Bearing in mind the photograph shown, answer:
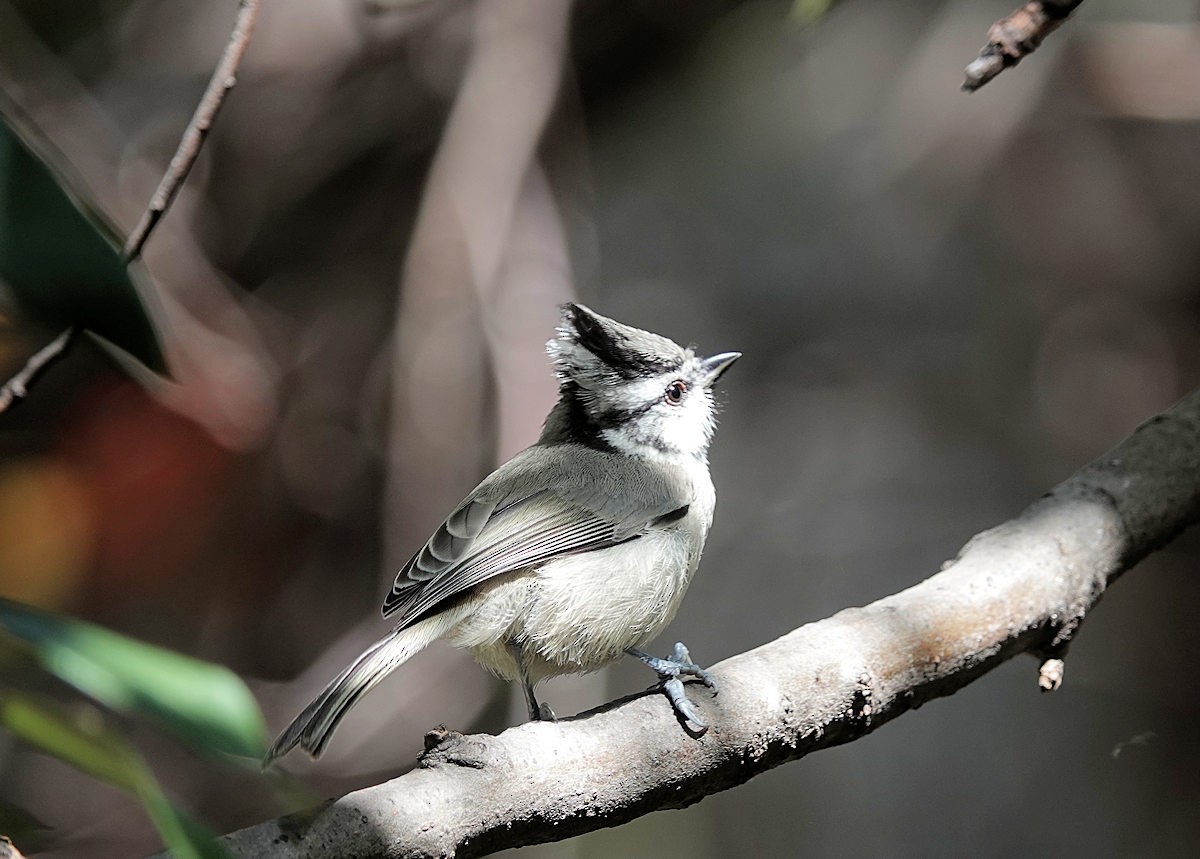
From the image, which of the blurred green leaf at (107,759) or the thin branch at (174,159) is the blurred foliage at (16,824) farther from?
the thin branch at (174,159)

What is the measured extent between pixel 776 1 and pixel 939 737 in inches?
126

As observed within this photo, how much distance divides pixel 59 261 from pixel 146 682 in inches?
22.6

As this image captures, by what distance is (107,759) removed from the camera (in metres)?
1.39

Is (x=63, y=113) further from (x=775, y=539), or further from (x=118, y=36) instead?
(x=775, y=539)

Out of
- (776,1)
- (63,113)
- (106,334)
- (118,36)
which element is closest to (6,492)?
(63,113)

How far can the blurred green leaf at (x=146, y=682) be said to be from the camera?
5.01ft

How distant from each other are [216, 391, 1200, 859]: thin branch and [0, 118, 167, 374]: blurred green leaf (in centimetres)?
70

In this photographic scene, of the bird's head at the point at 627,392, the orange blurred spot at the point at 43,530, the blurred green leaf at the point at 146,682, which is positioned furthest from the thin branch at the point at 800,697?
the orange blurred spot at the point at 43,530

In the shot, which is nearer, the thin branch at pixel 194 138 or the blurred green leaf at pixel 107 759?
the blurred green leaf at pixel 107 759

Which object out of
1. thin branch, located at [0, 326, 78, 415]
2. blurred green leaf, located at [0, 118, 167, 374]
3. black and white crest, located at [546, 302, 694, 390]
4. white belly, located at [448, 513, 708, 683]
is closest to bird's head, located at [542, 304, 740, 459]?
black and white crest, located at [546, 302, 694, 390]

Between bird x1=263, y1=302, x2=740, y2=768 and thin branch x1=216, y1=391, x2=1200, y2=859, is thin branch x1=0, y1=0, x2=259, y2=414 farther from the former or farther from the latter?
thin branch x1=216, y1=391, x2=1200, y2=859

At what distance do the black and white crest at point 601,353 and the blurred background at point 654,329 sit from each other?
78cm

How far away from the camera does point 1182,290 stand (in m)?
4.95

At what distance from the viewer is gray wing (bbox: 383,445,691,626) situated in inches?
103
